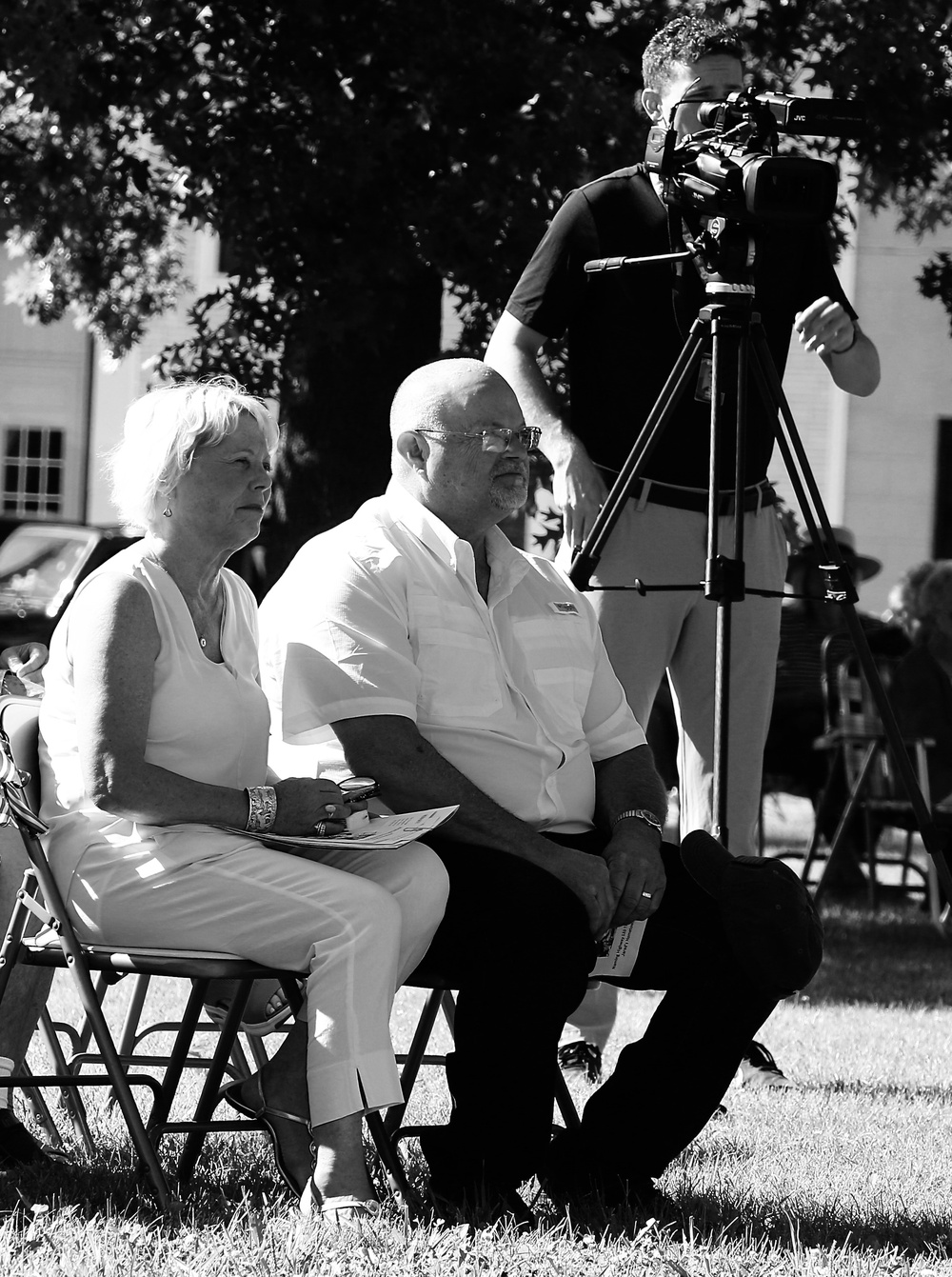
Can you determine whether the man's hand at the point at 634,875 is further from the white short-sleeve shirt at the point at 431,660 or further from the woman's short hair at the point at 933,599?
the woman's short hair at the point at 933,599

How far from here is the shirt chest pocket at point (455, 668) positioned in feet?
10.8

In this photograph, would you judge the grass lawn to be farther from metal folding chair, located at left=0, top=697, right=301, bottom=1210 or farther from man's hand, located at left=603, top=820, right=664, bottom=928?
man's hand, located at left=603, top=820, right=664, bottom=928

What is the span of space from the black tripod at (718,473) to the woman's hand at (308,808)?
3.75 feet

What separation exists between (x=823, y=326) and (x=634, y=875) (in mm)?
1692

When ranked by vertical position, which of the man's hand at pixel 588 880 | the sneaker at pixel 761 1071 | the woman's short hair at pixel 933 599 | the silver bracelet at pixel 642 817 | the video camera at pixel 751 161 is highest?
the video camera at pixel 751 161

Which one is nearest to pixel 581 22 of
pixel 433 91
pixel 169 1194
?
pixel 433 91

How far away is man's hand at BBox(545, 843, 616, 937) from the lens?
307cm

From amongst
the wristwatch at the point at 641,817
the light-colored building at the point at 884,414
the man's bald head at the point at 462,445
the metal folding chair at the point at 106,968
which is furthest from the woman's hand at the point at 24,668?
the light-colored building at the point at 884,414

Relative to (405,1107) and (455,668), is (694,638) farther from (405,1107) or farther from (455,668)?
(405,1107)

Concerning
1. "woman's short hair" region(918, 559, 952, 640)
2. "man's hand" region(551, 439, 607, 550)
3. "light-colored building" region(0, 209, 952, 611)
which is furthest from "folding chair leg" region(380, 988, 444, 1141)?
"light-colored building" region(0, 209, 952, 611)

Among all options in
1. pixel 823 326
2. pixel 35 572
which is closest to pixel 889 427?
pixel 35 572

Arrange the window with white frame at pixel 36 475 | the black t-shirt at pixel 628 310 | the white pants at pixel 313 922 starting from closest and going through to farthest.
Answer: the white pants at pixel 313 922 → the black t-shirt at pixel 628 310 → the window with white frame at pixel 36 475

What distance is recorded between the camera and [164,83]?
24.7 ft

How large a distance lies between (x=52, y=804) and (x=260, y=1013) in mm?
607
